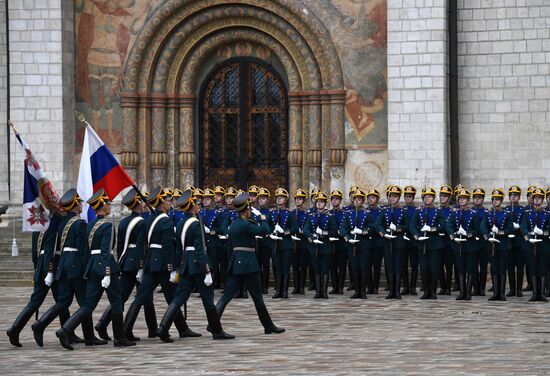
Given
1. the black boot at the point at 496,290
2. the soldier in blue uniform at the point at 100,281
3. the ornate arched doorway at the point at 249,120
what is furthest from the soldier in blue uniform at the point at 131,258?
the ornate arched doorway at the point at 249,120

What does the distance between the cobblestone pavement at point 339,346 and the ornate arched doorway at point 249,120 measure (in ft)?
25.2

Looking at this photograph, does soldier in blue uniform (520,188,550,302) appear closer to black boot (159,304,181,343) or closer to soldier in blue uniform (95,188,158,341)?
soldier in blue uniform (95,188,158,341)

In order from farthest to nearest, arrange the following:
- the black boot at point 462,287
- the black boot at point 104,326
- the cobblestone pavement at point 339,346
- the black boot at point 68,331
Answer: the black boot at point 462,287
the black boot at point 104,326
the black boot at point 68,331
the cobblestone pavement at point 339,346

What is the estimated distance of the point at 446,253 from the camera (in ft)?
75.2

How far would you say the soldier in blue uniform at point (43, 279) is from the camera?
16.6m

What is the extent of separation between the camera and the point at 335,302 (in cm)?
2189

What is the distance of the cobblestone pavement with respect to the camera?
46.3ft

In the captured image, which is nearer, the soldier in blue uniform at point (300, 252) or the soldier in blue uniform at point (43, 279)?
the soldier in blue uniform at point (43, 279)

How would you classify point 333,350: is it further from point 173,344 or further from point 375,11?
point 375,11

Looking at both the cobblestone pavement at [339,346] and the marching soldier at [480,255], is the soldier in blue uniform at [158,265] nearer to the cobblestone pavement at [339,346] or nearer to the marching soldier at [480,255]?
the cobblestone pavement at [339,346]

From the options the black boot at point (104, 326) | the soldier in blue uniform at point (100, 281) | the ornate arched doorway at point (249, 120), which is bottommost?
the black boot at point (104, 326)

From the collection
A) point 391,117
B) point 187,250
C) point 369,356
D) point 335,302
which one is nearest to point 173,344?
point 187,250

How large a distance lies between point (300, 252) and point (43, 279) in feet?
24.2

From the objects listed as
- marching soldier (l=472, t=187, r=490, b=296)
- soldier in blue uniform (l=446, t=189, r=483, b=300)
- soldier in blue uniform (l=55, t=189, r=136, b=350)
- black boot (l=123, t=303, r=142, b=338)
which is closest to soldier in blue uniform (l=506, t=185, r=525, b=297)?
marching soldier (l=472, t=187, r=490, b=296)
